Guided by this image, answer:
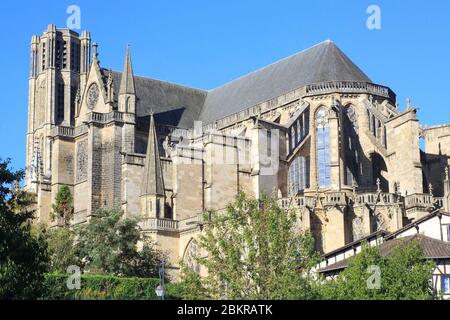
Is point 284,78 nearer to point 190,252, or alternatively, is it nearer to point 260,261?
point 190,252

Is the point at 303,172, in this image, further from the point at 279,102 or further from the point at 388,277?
the point at 388,277

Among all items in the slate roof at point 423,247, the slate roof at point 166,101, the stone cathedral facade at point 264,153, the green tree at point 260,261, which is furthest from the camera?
the slate roof at point 166,101

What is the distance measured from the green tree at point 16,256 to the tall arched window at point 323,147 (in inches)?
1252

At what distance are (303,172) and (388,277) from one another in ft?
95.8

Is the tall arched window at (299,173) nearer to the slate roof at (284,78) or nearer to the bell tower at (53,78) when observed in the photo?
the slate roof at (284,78)

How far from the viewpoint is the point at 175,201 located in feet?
210

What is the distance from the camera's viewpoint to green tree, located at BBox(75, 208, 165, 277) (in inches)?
2200

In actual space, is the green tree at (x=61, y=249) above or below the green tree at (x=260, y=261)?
above

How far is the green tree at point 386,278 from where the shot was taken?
36.6 m

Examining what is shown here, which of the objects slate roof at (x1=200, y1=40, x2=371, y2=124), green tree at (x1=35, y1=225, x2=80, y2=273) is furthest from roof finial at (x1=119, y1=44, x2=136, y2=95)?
Answer: green tree at (x1=35, y1=225, x2=80, y2=273)

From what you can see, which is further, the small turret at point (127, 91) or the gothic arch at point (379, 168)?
the small turret at point (127, 91)

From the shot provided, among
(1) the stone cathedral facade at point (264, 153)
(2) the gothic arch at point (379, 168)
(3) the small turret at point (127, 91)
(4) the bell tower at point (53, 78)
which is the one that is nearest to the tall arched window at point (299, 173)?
(1) the stone cathedral facade at point (264, 153)

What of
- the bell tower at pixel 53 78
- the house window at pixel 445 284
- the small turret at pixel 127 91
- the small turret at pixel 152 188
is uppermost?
the bell tower at pixel 53 78
